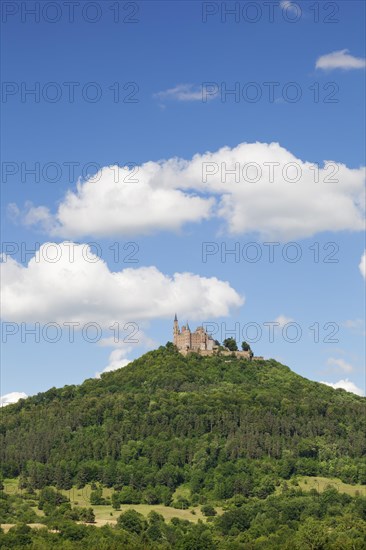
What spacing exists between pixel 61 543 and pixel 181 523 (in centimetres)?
3554

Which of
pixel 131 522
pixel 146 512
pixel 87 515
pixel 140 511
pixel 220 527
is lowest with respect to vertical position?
pixel 220 527

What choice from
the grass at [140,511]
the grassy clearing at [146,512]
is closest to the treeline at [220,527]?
the grass at [140,511]

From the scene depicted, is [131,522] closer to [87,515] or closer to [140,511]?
[87,515]

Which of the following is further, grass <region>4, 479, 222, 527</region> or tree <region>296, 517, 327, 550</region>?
grass <region>4, 479, 222, 527</region>

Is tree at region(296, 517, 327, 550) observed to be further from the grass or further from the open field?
the open field

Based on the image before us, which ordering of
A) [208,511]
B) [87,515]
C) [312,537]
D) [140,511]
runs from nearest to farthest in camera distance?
[312,537]
[87,515]
[208,511]
[140,511]

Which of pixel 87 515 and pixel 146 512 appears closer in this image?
pixel 87 515

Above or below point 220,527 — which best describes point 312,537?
below

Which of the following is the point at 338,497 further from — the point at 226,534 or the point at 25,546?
the point at 25,546

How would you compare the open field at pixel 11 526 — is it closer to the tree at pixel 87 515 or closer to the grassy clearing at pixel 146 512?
the tree at pixel 87 515

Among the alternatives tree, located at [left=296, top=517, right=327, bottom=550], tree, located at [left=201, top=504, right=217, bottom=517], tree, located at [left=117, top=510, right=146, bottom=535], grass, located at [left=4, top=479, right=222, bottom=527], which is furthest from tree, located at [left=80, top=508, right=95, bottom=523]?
tree, located at [left=296, top=517, right=327, bottom=550]

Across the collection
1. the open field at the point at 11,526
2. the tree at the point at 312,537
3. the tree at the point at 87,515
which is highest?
the tree at the point at 87,515

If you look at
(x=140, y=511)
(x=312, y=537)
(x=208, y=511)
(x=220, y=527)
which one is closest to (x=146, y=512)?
(x=140, y=511)

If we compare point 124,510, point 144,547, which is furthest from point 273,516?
point 144,547
